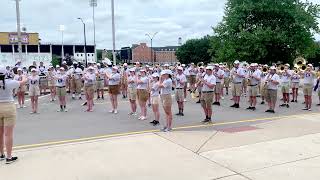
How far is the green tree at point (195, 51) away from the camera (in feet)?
305

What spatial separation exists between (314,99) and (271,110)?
5.54 m

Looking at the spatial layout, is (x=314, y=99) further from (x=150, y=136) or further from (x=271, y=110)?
(x=150, y=136)

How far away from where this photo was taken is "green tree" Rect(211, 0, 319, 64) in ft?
111

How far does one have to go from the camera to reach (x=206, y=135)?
30.0ft

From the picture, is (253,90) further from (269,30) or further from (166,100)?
(269,30)

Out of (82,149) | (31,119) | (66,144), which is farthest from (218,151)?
(31,119)

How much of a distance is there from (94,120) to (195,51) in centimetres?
8308

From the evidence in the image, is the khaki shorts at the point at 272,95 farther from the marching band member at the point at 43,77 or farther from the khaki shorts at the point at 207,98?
the marching band member at the point at 43,77

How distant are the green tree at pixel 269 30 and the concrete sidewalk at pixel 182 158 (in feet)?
84.3

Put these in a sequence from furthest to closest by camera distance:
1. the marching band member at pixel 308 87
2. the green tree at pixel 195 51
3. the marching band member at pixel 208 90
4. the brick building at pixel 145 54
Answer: the brick building at pixel 145 54 < the green tree at pixel 195 51 < the marching band member at pixel 308 87 < the marching band member at pixel 208 90

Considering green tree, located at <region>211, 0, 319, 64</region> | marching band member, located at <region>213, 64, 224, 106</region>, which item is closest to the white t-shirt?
marching band member, located at <region>213, 64, 224, 106</region>

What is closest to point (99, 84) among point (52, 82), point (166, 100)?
point (52, 82)

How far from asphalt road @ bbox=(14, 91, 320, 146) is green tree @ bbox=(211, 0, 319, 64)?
18929 millimetres

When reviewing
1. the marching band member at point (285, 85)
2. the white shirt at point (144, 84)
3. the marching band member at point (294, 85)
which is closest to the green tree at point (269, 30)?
the marching band member at point (294, 85)
